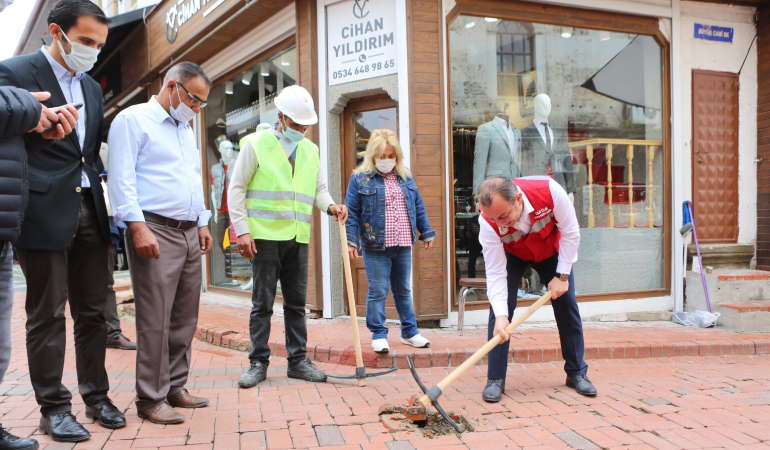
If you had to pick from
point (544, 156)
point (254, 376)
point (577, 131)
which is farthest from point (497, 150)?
point (254, 376)

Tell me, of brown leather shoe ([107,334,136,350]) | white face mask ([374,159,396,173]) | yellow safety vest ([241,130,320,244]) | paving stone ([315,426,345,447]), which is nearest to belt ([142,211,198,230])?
yellow safety vest ([241,130,320,244])

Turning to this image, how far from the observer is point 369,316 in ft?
15.3

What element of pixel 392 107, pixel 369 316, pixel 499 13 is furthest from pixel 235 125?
pixel 369 316

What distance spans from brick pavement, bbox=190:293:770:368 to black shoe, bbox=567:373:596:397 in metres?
0.87

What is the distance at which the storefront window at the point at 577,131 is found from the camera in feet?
19.9

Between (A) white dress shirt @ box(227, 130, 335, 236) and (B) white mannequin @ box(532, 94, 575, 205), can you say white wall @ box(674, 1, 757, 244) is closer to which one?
(B) white mannequin @ box(532, 94, 575, 205)

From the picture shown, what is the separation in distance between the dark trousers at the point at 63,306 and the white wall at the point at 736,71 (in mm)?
6289

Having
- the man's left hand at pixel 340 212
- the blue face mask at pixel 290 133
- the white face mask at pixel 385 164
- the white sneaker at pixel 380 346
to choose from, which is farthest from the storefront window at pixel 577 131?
the blue face mask at pixel 290 133

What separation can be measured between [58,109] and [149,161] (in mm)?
597

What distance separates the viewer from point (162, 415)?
10.2 ft

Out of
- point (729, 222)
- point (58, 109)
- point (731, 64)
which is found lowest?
point (729, 222)

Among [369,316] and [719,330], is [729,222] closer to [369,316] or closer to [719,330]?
[719,330]

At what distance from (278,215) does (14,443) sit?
1945 mm

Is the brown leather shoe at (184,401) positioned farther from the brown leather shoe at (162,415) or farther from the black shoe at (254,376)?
the black shoe at (254,376)
